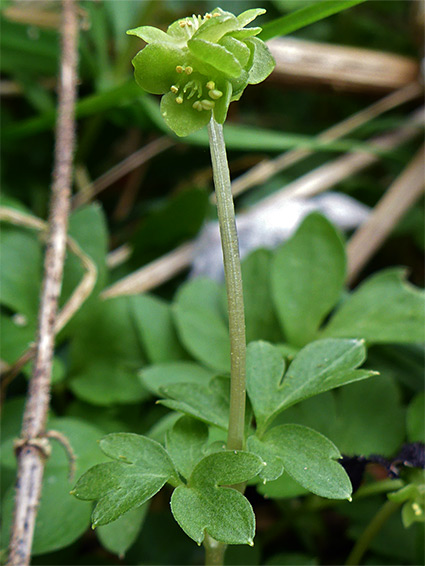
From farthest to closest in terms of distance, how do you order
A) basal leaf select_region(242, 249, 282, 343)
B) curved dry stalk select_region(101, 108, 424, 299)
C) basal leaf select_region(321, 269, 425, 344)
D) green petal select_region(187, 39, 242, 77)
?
curved dry stalk select_region(101, 108, 424, 299) < basal leaf select_region(242, 249, 282, 343) < basal leaf select_region(321, 269, 425, 344) < green petal select_region(187, 39, 242, 77)

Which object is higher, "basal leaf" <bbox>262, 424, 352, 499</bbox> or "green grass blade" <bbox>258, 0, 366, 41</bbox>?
"green grass blade" <bbox>258, 0, 366, 41</bbox>

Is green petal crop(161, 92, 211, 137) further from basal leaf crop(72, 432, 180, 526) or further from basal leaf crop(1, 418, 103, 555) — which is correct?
basal leaf crop(1, 418, 103, 555)

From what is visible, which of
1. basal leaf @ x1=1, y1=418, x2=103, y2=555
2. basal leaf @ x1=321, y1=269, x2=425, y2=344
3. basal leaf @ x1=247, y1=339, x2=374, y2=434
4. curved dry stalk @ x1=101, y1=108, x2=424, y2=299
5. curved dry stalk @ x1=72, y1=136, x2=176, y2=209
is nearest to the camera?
basal leaf @ x1=247, y1=339, x2=374, y2=434

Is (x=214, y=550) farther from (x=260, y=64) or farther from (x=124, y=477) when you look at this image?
(x=260, y=64)

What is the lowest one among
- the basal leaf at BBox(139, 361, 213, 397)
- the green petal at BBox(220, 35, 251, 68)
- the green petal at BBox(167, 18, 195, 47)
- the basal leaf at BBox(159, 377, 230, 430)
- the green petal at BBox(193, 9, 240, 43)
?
the basal leaf at BBox(159, 377, 230, 430)

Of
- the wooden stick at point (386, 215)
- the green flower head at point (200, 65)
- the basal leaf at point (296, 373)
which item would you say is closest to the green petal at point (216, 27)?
the green flower head at point (200, 65)

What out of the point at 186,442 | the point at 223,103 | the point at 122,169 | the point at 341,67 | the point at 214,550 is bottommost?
the point at 214,550

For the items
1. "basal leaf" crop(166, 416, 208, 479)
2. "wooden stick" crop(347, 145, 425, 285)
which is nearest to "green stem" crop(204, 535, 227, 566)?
"basal leaf" crop(166, 416, 208, 479)

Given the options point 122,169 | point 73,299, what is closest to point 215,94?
point 73,299
